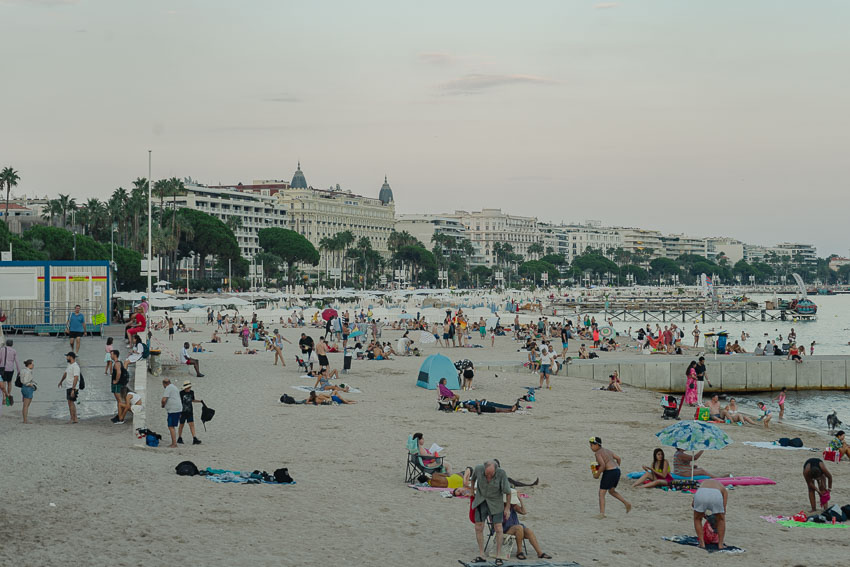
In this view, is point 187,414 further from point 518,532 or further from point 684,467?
point 684,467

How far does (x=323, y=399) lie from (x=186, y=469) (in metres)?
8.44

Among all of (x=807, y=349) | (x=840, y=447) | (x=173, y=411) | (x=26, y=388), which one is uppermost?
(x=26, y=388)

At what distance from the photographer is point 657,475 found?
1293cm

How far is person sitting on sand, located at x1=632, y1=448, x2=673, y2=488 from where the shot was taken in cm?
1284

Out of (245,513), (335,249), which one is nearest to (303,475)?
(245,513)

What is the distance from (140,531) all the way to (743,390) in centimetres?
2643

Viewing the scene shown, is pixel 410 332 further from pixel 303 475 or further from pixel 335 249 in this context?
pixel 335 249

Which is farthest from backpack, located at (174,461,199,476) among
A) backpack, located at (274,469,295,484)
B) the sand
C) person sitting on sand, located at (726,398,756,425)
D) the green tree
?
the green tree

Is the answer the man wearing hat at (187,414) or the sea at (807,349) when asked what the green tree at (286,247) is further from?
the man wearing hat at (187,414)

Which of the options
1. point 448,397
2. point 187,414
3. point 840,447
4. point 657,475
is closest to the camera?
point 657,475

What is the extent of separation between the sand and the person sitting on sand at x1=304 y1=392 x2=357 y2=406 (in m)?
0.52

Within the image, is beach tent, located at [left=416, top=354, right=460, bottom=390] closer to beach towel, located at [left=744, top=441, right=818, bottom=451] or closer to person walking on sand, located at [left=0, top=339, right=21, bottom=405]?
beach towel, located at [left=744, top=441, right=818, bottom=451]

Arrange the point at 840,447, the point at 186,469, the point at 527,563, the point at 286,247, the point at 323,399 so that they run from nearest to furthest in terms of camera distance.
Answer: the point at 527,563, the point at 186,469, the point at 840,447, the point at 323,399, the point at 286,247

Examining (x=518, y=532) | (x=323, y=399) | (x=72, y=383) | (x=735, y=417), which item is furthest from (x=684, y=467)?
(x=72, y=383)
